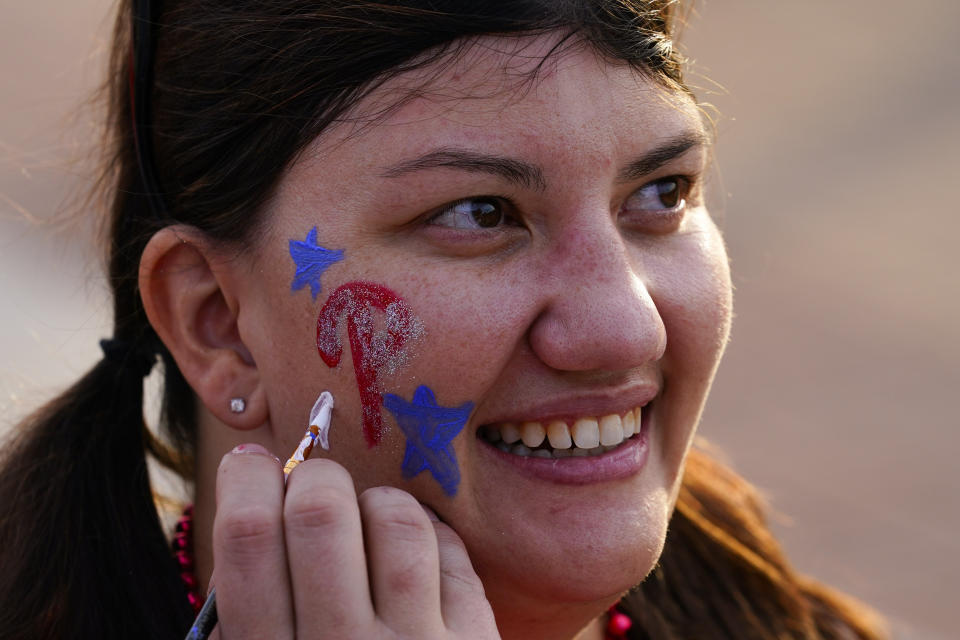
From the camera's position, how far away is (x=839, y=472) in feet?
18.5

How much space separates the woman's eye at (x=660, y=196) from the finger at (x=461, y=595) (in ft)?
2.74

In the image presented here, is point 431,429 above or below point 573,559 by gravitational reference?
above

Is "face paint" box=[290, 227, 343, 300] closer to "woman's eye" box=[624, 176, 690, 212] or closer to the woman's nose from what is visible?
the woman's nose

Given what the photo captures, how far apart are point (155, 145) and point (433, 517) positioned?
1.14 metres

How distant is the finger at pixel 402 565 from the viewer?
1884 mm

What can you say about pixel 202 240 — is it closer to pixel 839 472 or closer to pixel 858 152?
pixel 839 472

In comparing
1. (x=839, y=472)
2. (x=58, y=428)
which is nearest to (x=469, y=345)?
(x=58, y=428)

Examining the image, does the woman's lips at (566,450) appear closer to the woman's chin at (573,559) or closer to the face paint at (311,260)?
the woman's chin at (573,559)

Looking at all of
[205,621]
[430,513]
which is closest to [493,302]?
[430,513]

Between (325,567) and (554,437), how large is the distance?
607 millimetres

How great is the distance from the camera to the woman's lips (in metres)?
2.22

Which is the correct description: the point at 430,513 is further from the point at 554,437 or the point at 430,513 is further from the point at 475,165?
the point at 475,165

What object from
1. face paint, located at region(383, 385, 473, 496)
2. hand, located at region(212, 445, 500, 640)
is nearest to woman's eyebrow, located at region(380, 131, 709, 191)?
face paint, located at region(383, 385, 473, 496)

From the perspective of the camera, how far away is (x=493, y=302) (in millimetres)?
2137
